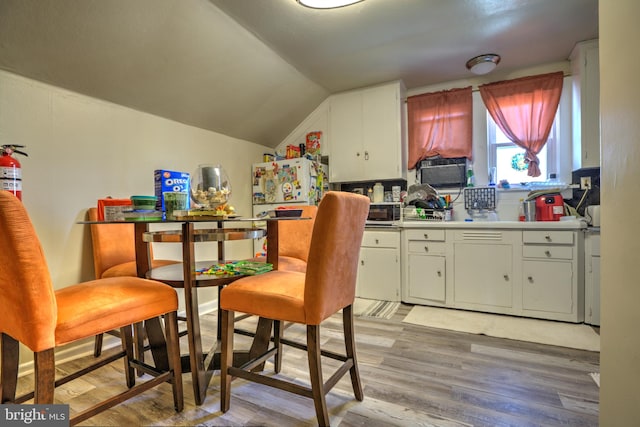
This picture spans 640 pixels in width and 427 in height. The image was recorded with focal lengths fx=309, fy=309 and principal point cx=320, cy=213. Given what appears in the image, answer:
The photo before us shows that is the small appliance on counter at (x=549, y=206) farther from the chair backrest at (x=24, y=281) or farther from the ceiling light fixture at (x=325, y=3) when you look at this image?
the chair backrest at (x=24, y=281)

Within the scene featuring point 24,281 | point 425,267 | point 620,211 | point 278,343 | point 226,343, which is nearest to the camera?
point 620,211

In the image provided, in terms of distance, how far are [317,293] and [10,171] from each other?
1.81 metres

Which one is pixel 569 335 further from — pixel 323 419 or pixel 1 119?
pixel 1 119

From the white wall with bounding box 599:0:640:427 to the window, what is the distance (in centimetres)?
259

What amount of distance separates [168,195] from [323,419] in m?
1.24

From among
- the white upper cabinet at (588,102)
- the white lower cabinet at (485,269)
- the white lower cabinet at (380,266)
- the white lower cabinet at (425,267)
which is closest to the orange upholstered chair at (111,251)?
the white lower cabinet at (380,266)

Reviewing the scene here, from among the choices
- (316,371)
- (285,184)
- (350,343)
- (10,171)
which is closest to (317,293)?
(316,371)

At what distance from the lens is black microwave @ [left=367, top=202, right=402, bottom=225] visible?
127 inches

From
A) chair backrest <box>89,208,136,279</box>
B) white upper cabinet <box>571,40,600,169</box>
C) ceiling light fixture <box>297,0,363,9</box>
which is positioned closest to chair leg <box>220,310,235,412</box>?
chair backrest <box>89,208,136,279</box>

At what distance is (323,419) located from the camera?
1.25 m

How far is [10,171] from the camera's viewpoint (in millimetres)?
1675

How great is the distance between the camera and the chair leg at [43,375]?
1.02m

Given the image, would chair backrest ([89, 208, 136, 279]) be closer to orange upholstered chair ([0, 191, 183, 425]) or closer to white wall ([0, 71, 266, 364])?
white wall ([0, 71, 266, 364])

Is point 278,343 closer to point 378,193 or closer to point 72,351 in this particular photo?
point 72,351
